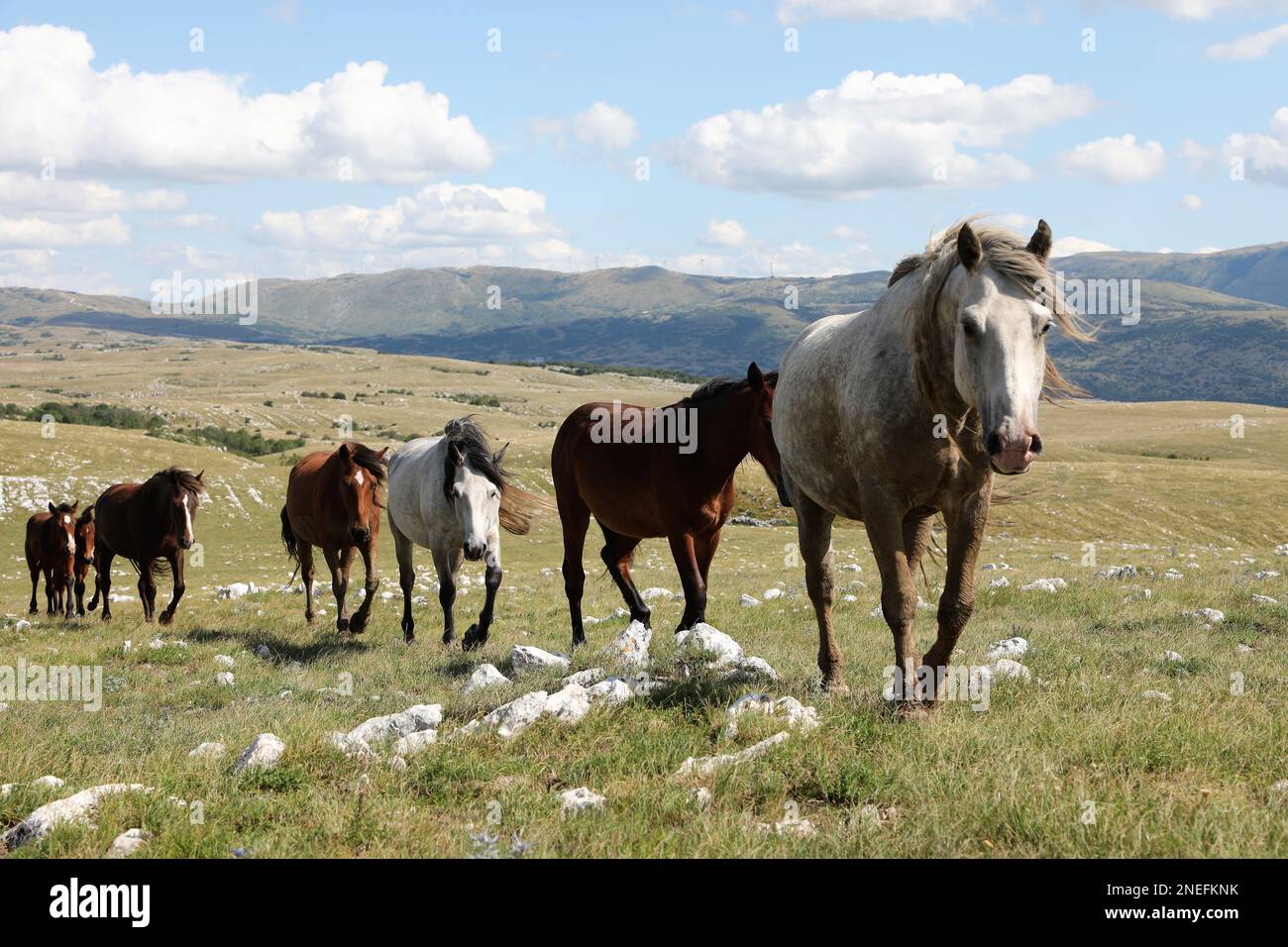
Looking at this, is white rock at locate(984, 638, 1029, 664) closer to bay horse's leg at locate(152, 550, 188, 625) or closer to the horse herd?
the horse herd

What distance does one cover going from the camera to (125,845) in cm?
448

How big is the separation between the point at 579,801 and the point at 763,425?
585 cm

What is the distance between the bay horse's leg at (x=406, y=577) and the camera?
14.0 metres

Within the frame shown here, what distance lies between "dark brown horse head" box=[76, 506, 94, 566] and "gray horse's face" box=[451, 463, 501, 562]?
13497mm

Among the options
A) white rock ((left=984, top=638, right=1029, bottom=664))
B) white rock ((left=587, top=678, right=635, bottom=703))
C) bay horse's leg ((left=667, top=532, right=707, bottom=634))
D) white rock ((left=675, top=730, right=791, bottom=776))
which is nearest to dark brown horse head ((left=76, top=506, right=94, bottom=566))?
bay horse's leg ((left=667, top=532, right=707, bottom=634))

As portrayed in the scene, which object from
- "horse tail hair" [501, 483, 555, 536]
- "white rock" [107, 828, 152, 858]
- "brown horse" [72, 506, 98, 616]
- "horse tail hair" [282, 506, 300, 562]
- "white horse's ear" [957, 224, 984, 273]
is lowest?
"brown horse" [72, 506, 98, 616]

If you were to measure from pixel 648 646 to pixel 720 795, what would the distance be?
5053 millimetres

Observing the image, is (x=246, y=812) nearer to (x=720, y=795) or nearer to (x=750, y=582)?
(x=720, y=795)

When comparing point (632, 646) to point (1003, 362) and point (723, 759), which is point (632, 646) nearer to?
point (723, 759)

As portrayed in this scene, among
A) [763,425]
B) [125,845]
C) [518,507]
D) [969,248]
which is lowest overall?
[125,845]

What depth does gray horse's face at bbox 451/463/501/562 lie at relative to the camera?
39.8 feet

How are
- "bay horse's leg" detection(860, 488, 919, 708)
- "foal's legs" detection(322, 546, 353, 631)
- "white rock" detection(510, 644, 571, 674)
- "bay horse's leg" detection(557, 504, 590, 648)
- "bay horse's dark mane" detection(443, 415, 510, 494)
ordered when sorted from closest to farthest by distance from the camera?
"bay horse's leg" detection(860, 488, 919, 708) → "white rock" detection(510, 644, 571, 674) → "bay horse's leg" detection(557, 504, 590, 648) → "bay horse's dark mane" detection(443, 415, 510, 494) → "foal's legs" detection(322, 546, 353, 631)

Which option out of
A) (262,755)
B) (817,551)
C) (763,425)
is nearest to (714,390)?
(763,425)

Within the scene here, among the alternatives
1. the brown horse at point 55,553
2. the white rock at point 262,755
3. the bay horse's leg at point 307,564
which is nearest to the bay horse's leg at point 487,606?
the bay horse's leg at point 307,564
